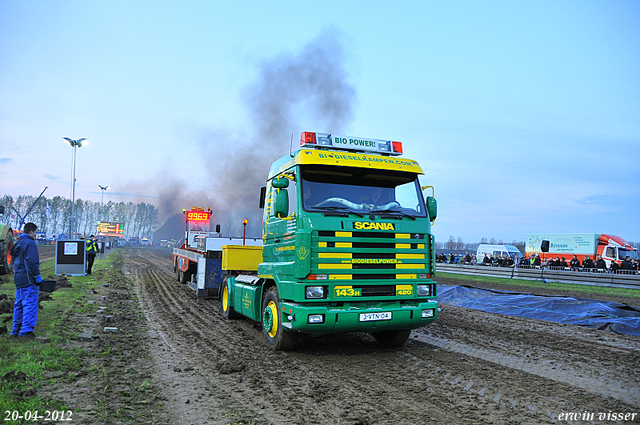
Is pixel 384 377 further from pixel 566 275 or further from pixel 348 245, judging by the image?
pixel 566 275

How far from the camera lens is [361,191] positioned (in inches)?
269

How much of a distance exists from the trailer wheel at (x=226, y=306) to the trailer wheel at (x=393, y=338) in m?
3.70

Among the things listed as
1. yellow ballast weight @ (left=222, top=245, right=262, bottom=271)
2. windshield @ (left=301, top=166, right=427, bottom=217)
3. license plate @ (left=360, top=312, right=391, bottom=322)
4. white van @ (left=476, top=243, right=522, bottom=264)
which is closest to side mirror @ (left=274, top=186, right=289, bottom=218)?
windshield @ (left=301, top=166, right=427, bottom=217)

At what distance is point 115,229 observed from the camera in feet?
254

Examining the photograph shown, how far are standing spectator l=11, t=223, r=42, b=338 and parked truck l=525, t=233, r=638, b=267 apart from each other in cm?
3326

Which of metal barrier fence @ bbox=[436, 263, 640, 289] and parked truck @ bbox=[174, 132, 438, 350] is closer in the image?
parked truck @ bbox=[174, 132, 438, 350]

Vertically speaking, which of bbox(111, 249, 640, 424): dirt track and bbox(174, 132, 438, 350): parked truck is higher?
bbox(174, 132, 438, 350): parked truck

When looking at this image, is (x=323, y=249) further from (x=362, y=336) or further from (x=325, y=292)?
(x=362, y=336)

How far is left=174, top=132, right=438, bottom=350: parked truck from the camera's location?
616cm

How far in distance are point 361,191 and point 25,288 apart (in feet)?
18.6

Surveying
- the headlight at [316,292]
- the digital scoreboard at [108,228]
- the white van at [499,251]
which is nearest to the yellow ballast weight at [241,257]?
the headlight at [316,292]

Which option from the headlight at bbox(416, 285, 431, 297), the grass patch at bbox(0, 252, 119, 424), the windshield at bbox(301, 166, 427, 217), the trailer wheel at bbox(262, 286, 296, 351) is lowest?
the grass patch at bbox(0, 252, 119, 424)

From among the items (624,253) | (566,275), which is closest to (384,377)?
(566,275)

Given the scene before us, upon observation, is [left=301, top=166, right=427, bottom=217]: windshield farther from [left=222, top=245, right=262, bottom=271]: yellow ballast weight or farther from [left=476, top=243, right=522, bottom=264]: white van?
[left=476, top=243, right=522, bottom=264]: white van
